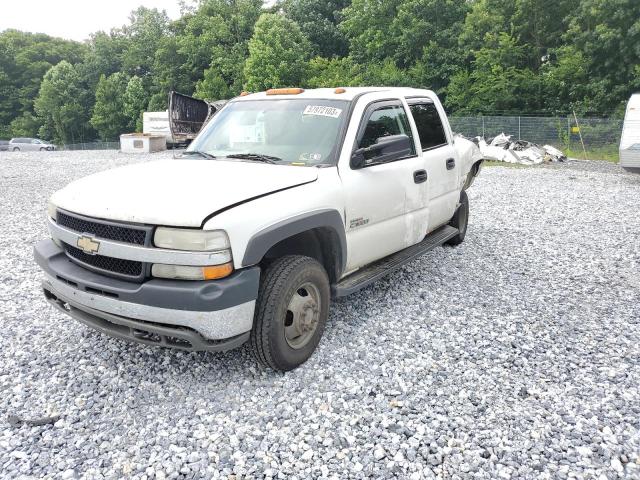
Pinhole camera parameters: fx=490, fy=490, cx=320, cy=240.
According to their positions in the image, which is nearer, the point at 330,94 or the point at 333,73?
the point at 330,94

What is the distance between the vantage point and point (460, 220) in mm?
6480

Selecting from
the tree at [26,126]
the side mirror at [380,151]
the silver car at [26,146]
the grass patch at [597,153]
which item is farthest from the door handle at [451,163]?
the tree at [26,126]

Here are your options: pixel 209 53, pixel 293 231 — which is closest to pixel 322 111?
pixel 293 231

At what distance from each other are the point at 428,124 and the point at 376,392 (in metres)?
3.04

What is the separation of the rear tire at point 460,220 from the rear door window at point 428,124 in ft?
3.76

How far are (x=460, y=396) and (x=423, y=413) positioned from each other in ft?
1.10

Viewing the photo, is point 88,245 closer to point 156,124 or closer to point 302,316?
point 302,316

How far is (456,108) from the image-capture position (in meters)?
29.9

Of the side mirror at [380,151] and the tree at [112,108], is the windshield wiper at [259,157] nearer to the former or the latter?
the side mirror at [380,151]

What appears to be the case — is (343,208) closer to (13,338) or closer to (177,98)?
(13,338)

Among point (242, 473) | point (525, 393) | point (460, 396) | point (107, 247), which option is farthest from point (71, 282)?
point (525, 393)

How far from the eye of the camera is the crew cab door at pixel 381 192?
3846 millimetres

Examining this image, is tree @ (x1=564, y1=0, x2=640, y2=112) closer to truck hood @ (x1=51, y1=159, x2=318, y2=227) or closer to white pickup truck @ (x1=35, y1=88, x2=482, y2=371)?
white pickup truck @ (x1=35, y1=88, x2=482, y2=371)

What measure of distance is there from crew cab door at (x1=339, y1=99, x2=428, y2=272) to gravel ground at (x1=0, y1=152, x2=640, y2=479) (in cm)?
70
